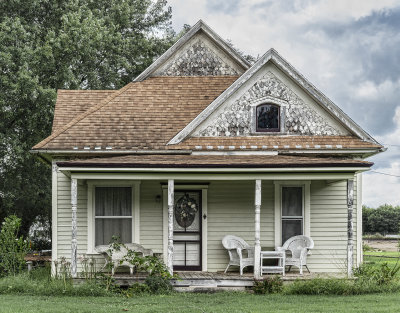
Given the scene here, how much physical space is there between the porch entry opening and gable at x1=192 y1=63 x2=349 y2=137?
1.96m

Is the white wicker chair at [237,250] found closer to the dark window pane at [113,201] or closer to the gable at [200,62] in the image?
the dark window pane at [113,201]

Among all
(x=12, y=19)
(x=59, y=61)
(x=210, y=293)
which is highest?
(x=12, y=19)

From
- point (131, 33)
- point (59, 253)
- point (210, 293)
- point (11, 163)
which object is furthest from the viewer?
point (131, 33)

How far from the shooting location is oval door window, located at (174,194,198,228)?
15500 mm

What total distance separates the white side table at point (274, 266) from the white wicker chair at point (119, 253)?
276 centimetres

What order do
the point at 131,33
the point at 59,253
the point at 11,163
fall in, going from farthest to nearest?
1. the point at 131,33
2. the point at 11,163
3. the point at 59,253

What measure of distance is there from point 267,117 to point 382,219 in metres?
Answer: 30.4

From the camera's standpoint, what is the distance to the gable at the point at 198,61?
18219 millimetres

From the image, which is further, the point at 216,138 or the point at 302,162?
the point at 216,138

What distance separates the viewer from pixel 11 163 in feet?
79.3

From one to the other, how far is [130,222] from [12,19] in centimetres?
1319

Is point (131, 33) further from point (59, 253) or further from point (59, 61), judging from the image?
point (59, 253)

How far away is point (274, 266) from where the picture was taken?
1425 centimetres

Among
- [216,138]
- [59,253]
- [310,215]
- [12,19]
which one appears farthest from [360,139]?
[12,19]
